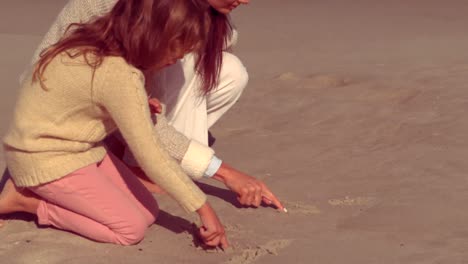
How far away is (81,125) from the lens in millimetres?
3451

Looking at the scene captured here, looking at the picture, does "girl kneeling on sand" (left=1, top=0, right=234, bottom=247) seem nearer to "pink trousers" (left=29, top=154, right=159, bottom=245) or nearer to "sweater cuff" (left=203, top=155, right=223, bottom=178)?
"pink trousers" (left=29, top=154, right=159, bottom=245)

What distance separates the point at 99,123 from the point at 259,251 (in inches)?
26.9

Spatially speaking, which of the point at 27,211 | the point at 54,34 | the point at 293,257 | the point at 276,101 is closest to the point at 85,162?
the point at 27,211

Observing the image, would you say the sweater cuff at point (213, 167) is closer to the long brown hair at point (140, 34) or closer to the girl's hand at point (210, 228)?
the girl's hand at point (210, 228)

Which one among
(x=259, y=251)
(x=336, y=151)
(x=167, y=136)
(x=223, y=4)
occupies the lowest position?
(x=336, y=151)

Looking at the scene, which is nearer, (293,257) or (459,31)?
(293,257)

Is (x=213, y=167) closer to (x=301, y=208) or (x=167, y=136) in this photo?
(x=167, y=136)

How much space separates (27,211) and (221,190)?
2.69 ft

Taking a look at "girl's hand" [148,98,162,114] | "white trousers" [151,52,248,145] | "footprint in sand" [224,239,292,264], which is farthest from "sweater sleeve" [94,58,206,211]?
"white trousers" [151,52,248,145]

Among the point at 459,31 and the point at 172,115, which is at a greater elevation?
the point at 172,115

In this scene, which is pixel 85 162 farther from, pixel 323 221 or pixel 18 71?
pixel 18 71

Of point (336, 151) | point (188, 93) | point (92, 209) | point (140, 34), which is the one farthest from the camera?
point (336, 151)

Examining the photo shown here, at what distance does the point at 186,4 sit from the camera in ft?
10.7

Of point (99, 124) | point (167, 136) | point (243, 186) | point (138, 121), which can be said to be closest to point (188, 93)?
point (167, 136)
